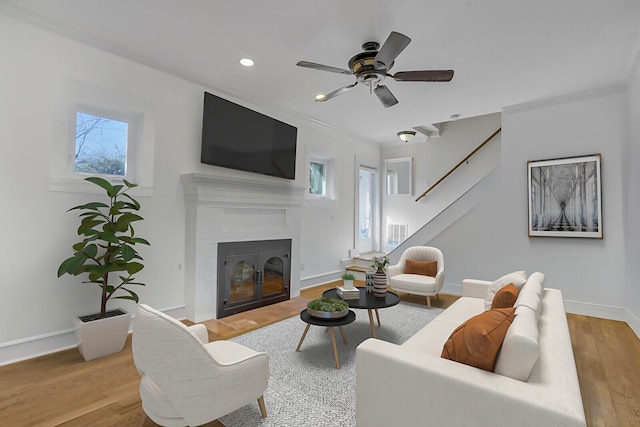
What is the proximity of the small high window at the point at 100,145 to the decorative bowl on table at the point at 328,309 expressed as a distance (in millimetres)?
2411

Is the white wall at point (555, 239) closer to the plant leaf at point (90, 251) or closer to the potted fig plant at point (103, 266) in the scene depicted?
the potted fig plant at point (103, 266)

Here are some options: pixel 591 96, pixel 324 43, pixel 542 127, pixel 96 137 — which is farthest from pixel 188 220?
pixel 591 96

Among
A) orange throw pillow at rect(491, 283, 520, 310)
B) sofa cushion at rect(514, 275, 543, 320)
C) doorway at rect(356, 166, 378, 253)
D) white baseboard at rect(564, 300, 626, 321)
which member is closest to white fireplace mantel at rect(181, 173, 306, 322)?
doorway at rect(356, 166, 378, 253)

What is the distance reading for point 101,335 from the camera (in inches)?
107

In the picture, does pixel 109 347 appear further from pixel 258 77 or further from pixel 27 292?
pixel 258 77

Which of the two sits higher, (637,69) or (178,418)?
A: (637,69)

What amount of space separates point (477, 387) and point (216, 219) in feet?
10.6

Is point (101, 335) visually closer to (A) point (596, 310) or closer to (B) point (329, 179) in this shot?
(B) point (329, 179)

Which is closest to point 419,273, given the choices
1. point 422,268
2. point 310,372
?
point 422,268

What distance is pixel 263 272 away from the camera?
14.1 feet

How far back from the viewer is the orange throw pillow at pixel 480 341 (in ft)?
4.66

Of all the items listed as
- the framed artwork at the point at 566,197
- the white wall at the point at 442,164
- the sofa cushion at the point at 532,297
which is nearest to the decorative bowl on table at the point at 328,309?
the sofa cushion at the point at 532,297

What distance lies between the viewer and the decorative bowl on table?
103 inches

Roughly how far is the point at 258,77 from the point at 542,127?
3.89 meters
